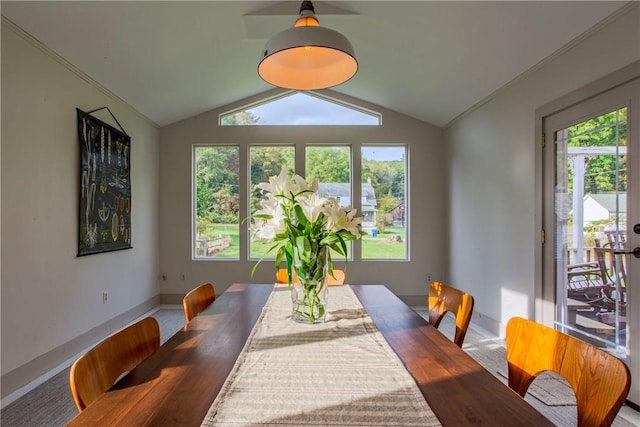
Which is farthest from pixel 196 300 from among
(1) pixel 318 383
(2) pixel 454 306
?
(2) pixel 454 306

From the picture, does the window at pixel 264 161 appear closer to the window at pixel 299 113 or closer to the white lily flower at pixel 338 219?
the window at pixel 299 113

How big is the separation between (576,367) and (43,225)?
328 cm

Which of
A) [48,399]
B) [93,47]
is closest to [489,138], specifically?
[93,47]

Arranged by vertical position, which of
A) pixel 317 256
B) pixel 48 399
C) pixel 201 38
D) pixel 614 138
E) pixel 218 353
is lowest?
pixel 48 399

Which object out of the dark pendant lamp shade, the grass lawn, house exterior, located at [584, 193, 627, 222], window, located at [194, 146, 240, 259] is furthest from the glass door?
window, located at [194, 146, 240, 259]

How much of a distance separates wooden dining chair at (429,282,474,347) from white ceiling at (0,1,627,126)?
6.61 feet

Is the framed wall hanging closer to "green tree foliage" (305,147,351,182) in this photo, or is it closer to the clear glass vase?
"green tree foliage" (305,147,351,182)

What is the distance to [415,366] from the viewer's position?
1.00 meters

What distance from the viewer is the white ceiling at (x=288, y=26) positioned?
2383 mm

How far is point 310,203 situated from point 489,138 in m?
3.01

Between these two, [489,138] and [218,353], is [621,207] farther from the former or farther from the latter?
[218,353]

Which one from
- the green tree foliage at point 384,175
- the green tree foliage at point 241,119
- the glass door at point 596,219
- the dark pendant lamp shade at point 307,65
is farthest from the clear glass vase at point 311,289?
the green tree foliage at point 241,119

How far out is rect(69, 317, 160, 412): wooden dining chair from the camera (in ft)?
2.75

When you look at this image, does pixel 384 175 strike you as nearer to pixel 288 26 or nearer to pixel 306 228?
pixel 288 26
